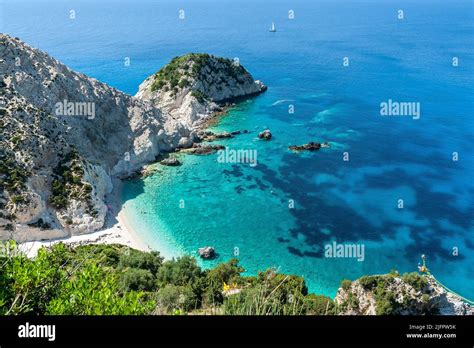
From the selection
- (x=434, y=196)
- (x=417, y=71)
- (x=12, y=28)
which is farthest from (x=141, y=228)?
(x=12, y=28)

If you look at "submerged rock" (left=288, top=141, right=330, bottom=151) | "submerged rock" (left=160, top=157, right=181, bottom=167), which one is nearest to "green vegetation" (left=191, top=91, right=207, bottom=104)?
"submerged rock" (left=160, top=157, right=181, bottom=167)

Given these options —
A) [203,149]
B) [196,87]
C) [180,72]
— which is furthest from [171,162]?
[180,72]

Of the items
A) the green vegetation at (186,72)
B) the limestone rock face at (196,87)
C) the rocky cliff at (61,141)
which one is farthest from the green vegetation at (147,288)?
the green vegetation at (186,72)

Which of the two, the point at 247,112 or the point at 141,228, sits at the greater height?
the point at 247,112

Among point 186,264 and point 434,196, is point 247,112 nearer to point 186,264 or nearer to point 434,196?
point 434,196

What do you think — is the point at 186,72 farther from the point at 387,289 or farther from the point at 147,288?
the point at 387,289

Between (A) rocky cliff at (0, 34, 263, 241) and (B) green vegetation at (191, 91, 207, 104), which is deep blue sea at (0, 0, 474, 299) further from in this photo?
(B) green vegetation at (191, 91, 207, 104)
